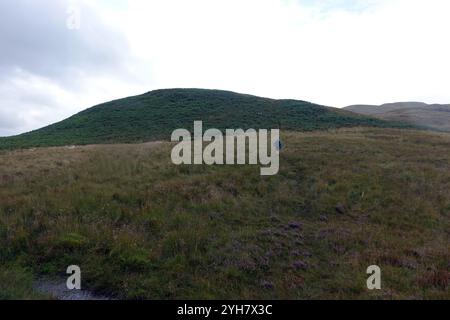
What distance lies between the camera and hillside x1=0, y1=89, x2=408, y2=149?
4459 cm

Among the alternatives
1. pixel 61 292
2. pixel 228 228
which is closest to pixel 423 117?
pixel 228 228

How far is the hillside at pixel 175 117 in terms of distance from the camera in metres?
44.6

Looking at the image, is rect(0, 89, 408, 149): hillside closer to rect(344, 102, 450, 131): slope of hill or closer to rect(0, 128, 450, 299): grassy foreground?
rect(344, 102, 450, 131): slope of hill

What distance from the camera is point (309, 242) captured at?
35.2ft

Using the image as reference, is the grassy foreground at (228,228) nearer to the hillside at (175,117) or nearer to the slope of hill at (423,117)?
the hillside at (175,117)

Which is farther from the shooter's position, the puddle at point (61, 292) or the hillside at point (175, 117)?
the hillside at point (175, 117)

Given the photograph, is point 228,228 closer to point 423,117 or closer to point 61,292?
point 61,292

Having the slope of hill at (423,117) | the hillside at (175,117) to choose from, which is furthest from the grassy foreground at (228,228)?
the slope of hill at (423,117)

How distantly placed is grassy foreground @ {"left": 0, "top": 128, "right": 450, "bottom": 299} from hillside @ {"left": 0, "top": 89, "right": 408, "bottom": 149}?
24683mm

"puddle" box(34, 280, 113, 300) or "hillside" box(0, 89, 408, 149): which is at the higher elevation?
"hillside" box(0, 89, 408, 149)

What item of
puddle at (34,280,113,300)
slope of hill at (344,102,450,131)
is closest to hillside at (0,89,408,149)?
slope of hill at (344,102,450,131)

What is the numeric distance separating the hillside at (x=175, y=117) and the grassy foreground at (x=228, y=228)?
972 inches
